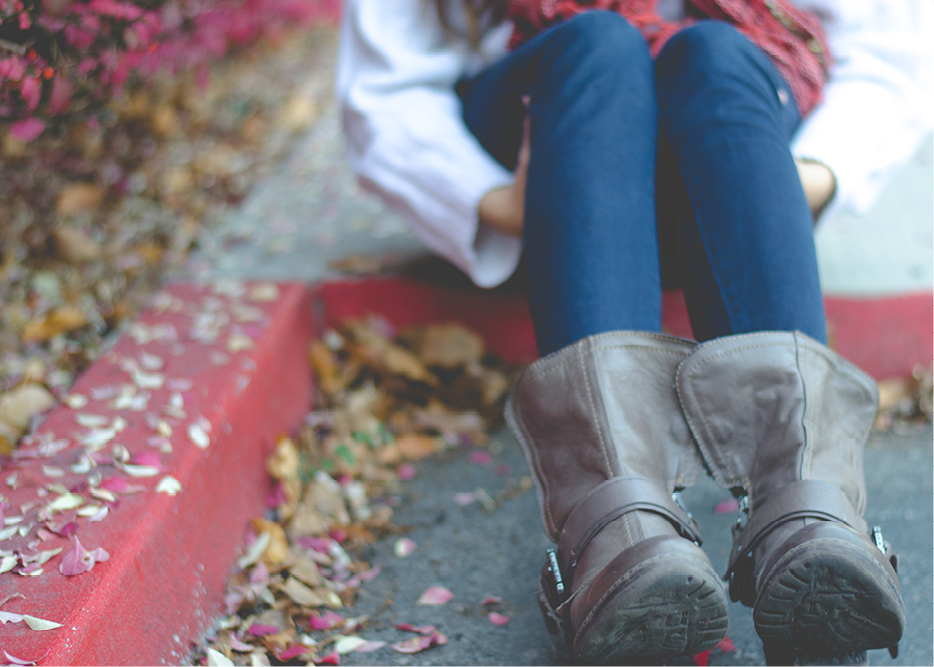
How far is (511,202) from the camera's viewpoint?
1.28m

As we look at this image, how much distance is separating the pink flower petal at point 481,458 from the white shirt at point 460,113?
37 centimetres

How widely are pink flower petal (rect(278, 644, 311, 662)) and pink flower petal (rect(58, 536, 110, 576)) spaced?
0.27 meters

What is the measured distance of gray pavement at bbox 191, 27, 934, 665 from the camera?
1118 mm

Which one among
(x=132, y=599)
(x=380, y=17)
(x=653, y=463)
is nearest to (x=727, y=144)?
(x=653, y=463)

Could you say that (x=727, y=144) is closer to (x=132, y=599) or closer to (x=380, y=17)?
(x=380, y=17)

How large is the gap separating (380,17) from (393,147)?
271 millimetres

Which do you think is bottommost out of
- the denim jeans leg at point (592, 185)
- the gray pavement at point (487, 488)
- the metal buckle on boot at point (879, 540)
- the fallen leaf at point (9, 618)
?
the gray pavement at point (487, 488)

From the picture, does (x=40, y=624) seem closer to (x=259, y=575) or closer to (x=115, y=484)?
(x=115, y=484)

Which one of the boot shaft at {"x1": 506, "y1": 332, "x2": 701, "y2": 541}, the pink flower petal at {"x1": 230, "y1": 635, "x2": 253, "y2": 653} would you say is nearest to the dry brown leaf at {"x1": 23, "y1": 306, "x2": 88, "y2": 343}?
the pink flower petal at {"x1": 230, "y1": 635, "x2": 253, "y2": 653}

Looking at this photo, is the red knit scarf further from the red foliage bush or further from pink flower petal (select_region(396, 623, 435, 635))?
pink flower petal (select_region(396, 623, 435, 635))

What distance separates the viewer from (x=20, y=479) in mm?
1099

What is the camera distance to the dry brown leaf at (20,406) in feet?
4.16

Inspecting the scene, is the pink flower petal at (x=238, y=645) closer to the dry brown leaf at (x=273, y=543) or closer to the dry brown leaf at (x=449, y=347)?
the dry brown leaf at (x=273, y=543)

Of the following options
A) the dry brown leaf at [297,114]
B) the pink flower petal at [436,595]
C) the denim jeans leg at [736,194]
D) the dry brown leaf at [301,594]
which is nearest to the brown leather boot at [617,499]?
the denim jeans leg at [736,194]
